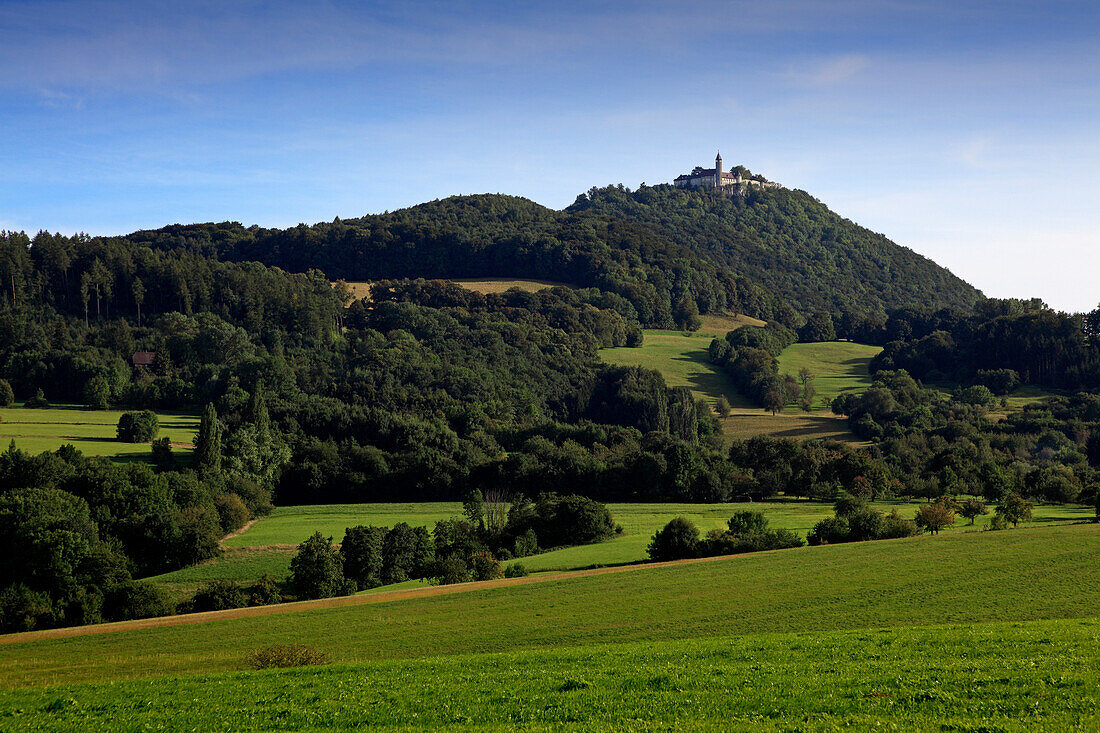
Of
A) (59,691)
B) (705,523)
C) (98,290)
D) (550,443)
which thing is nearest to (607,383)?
(550,443)

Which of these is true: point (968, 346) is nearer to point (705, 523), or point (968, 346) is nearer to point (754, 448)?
point (754, 448)

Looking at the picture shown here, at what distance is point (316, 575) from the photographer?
51031 mm

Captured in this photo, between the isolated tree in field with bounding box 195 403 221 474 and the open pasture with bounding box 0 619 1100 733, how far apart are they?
58941 millimetres

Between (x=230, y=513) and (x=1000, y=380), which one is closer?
(x=230, y=513)

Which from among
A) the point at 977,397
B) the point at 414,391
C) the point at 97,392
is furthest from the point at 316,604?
the point at 977,397

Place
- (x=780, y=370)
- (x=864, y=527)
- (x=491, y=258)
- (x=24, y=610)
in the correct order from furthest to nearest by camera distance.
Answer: (x=491, y=258) → (x=780, y=370) → (x=864, y=527) → (x=24, y=610)

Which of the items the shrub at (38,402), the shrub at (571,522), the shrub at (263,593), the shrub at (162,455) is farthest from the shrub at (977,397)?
the shrub at (38,402)

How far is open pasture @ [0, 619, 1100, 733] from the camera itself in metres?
15.4

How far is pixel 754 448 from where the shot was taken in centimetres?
9075

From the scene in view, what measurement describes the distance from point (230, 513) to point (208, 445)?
40.5 feet

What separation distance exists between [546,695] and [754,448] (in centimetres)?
7562

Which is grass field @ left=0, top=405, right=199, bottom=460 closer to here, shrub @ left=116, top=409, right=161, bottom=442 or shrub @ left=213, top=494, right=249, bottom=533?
shrub @ left=116, top=409, right=161, bottom=442

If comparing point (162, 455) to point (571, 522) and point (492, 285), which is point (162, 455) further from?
point (492, 285)

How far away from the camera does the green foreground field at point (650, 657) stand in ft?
53.6
